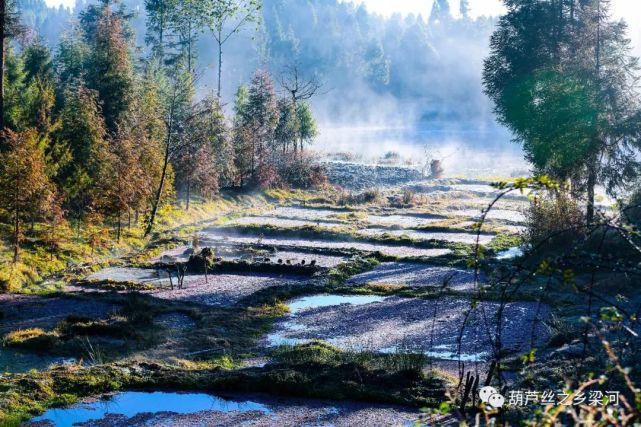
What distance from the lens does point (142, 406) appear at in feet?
43.9

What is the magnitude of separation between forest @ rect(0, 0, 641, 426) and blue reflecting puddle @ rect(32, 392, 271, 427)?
0.06 meters

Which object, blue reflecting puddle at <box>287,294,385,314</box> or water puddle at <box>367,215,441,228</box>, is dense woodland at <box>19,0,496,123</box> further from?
blue reflecting puddle at <box>287,294,385,314</box>

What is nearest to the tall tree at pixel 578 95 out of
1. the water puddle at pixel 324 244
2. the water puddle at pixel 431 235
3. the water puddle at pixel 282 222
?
the water puddle at pixel 431 235

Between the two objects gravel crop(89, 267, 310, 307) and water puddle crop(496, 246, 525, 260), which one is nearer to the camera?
gravel crop(89, 267, 310, 307)

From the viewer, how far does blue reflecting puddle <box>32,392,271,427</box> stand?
12.8m

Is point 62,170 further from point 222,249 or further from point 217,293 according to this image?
point 217,293

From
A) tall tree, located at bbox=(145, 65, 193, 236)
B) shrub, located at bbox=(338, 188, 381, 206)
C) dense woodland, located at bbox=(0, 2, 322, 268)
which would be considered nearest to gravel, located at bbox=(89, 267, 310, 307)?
dense woodland, located at bbox=(0, 2, 322, 268)

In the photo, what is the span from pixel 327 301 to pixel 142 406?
10.2 m

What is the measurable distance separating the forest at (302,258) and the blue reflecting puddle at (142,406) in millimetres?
64

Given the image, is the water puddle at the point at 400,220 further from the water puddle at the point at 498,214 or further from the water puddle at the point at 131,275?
the water puddle at the point at 131,275

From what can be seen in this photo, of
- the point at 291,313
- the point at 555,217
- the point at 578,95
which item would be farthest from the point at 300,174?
the point at 291,313

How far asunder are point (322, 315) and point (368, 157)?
60.1m

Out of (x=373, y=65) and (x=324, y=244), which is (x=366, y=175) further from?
(x=373, y=65)

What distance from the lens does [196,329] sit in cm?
1886
